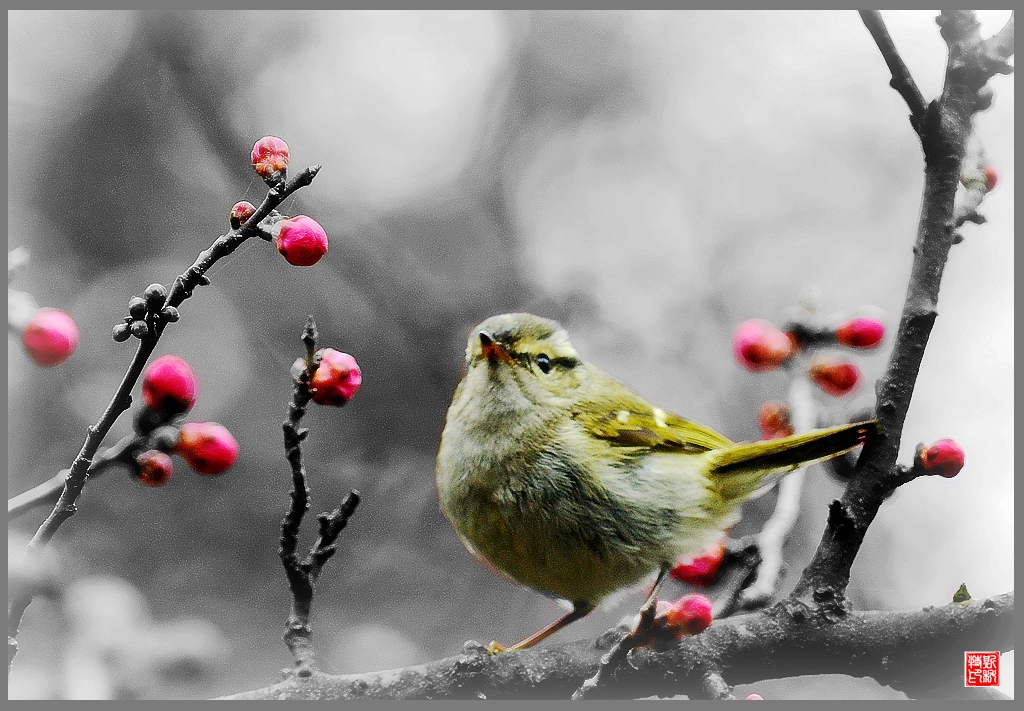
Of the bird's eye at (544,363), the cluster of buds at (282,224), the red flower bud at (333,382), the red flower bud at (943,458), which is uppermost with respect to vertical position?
the bird's eye at (544,363)

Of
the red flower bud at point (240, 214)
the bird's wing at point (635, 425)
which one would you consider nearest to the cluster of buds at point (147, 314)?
the red flower bud at point (240, 214)

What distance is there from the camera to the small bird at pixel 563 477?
1.70 meters

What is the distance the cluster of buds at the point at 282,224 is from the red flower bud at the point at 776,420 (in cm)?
106

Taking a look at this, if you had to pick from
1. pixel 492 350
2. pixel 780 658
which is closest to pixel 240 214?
pixel 492 350

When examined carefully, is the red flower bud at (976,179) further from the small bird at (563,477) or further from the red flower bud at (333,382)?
the red flower bud at (333,382)

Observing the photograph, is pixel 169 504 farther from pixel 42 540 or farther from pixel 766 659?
pixel 766 659

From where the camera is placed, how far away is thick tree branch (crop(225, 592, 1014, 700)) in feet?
4.94

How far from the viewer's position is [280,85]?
2527mm

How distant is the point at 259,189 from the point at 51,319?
0.34 meters

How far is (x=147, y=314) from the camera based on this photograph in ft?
3.45

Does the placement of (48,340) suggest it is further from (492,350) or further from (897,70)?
(897,70)

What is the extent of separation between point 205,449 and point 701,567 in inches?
40.6

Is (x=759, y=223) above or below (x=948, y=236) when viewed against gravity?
above

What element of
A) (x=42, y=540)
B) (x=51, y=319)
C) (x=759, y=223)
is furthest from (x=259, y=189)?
(x=759, y=223)
